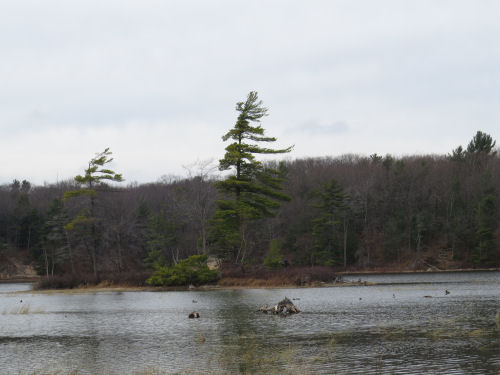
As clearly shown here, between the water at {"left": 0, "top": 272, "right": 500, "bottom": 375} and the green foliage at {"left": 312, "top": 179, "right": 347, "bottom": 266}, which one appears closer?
the water at {"left": 0, "top": 272, "right": 500, "bottom": 375}

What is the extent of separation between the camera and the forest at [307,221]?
69.6 metres

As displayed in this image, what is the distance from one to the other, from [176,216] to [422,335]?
8127 centimetres

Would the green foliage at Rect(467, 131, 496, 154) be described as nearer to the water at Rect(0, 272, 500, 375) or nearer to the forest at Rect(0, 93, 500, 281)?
the forest at Rect(0, 93, 500, 281)

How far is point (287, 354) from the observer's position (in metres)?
19.6

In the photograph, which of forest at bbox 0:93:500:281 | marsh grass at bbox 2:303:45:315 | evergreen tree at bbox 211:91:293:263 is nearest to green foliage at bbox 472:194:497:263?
forest at bbox 0:93:500:281

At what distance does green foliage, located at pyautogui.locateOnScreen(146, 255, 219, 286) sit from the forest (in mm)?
7095

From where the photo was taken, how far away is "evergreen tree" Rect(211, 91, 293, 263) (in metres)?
60.9

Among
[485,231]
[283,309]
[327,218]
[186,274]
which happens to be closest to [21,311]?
[283,309]

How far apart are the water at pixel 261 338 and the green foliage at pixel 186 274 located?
1582 cm

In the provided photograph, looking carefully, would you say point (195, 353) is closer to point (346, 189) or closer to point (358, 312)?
point (358, 312)

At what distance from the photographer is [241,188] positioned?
6322 cm

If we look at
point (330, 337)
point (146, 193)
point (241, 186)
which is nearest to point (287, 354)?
point (330, 337)

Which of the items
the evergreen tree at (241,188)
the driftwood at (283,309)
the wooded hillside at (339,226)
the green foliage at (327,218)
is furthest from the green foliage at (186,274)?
the green foliage at (327,218)

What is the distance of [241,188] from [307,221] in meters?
42.3
